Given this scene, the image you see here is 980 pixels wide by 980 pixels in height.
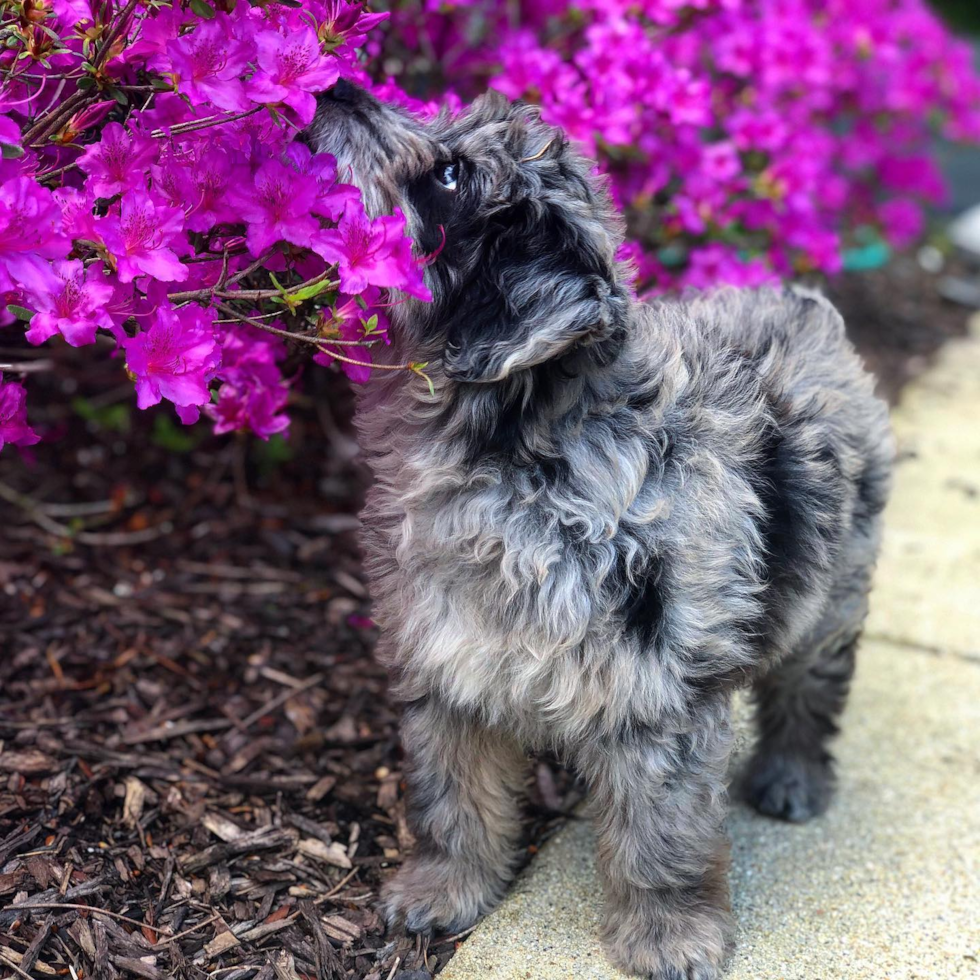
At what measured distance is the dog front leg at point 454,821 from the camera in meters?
2.83

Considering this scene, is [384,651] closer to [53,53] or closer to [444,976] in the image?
[444,976]

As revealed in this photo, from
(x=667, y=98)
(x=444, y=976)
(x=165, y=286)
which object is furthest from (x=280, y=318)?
(x=667, y=98)

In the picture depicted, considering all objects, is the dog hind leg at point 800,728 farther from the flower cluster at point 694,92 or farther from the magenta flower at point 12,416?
the magenta flower at point 12,416

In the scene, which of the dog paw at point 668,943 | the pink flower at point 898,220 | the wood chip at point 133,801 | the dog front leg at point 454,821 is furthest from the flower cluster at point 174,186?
the pink flower at point 898,220

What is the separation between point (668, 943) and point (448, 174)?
1.86m

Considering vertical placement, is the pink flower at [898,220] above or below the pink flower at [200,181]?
below

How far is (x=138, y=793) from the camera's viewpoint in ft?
10.5

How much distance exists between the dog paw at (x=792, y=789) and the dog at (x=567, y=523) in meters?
0.72

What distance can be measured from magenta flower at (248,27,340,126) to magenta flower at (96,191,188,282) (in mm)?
288

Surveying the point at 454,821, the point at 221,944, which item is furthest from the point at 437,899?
the point at 221,944

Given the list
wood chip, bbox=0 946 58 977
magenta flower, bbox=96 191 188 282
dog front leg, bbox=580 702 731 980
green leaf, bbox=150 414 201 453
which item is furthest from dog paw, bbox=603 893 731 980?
green leaf, bbox=150 414 201 453

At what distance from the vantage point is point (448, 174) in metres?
2.45

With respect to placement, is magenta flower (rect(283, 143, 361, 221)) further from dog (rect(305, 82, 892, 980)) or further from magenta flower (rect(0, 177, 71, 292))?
magenta flower (rect(0, 177, 71, 292))

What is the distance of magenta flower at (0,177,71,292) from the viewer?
6.51 feet
